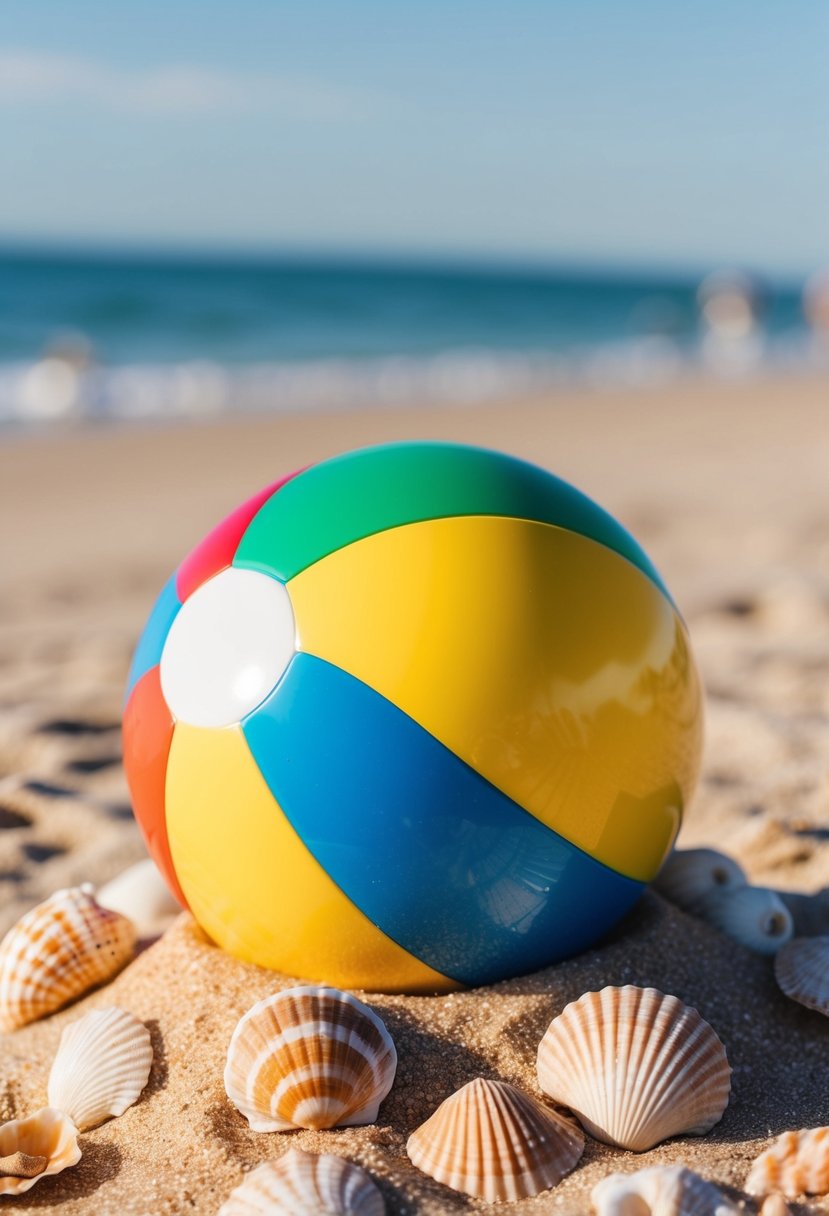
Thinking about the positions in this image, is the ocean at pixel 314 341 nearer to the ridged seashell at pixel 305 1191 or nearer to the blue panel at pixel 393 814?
the blue panel at pixel 393 814

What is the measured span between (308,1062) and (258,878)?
0.36 meters

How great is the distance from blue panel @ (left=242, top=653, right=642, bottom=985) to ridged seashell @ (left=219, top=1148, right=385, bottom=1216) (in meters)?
0.47

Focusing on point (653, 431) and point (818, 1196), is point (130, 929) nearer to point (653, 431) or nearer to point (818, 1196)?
point (818, 1196)

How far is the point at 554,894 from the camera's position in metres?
2.43

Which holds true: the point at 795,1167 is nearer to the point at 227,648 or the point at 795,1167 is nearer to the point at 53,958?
the point at 227,648

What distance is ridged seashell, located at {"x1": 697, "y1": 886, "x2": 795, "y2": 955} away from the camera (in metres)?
2.86

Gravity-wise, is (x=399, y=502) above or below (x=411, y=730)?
above

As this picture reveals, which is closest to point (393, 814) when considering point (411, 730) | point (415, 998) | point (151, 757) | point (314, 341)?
point (411, 730)

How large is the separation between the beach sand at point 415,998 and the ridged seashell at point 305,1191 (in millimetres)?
83

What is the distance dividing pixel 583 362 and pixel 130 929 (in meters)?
20.7

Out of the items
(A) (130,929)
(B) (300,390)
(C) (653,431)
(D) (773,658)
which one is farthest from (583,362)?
(A) (130,929)

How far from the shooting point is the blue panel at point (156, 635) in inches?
101

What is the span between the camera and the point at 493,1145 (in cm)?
211

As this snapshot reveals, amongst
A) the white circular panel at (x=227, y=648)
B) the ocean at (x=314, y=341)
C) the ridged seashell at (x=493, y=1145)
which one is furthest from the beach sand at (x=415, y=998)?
the ocean at (x=314, y=341)
